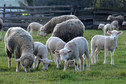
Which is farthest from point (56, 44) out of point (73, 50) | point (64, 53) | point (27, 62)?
point (64, 53)

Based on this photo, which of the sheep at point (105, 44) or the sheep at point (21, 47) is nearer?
the sheep at point (21, 47)

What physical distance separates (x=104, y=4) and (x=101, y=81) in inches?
1217

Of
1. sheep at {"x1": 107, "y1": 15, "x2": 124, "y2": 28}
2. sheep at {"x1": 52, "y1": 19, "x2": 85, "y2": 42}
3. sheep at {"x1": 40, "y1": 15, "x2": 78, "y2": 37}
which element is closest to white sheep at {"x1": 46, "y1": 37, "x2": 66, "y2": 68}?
sheep at {"x1": 52, "y1": 19, "x2": 85, "y2": 42}

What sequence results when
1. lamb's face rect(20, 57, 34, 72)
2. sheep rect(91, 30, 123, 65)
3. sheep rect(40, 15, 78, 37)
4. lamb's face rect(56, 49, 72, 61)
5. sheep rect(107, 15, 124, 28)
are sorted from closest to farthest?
lamb's face rect(56, 49, 72, 61), lamb's face rect(20, 57, 34, 72), sheep rect(91, 30, 123, 65), sheep rect(40, 15, 78, 37), sheep rect(107, 15, 124, 28)

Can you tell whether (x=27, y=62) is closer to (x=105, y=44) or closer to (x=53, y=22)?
(x=105, y=44)

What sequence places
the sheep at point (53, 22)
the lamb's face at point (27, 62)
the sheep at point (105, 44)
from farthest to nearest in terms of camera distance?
the sheep at point (53, 22)
the sheep at point (105, 44)
the lamb's face at point (27, 62)

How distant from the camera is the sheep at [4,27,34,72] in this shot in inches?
413

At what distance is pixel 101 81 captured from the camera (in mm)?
8812

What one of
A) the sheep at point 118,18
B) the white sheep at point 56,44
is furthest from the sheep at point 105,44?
the sheep at point 118,18

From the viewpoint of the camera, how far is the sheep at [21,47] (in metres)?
10.5

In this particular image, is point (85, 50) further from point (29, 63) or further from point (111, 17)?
point (111, 17)

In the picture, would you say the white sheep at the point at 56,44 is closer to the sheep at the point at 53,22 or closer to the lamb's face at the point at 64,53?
the lamb's face at the point at 64,53

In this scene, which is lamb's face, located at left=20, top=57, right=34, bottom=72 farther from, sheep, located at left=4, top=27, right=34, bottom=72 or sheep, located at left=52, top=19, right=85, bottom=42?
sheep, located at left=52, top=19, right=85, bottom=42

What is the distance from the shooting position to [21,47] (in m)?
11.0
